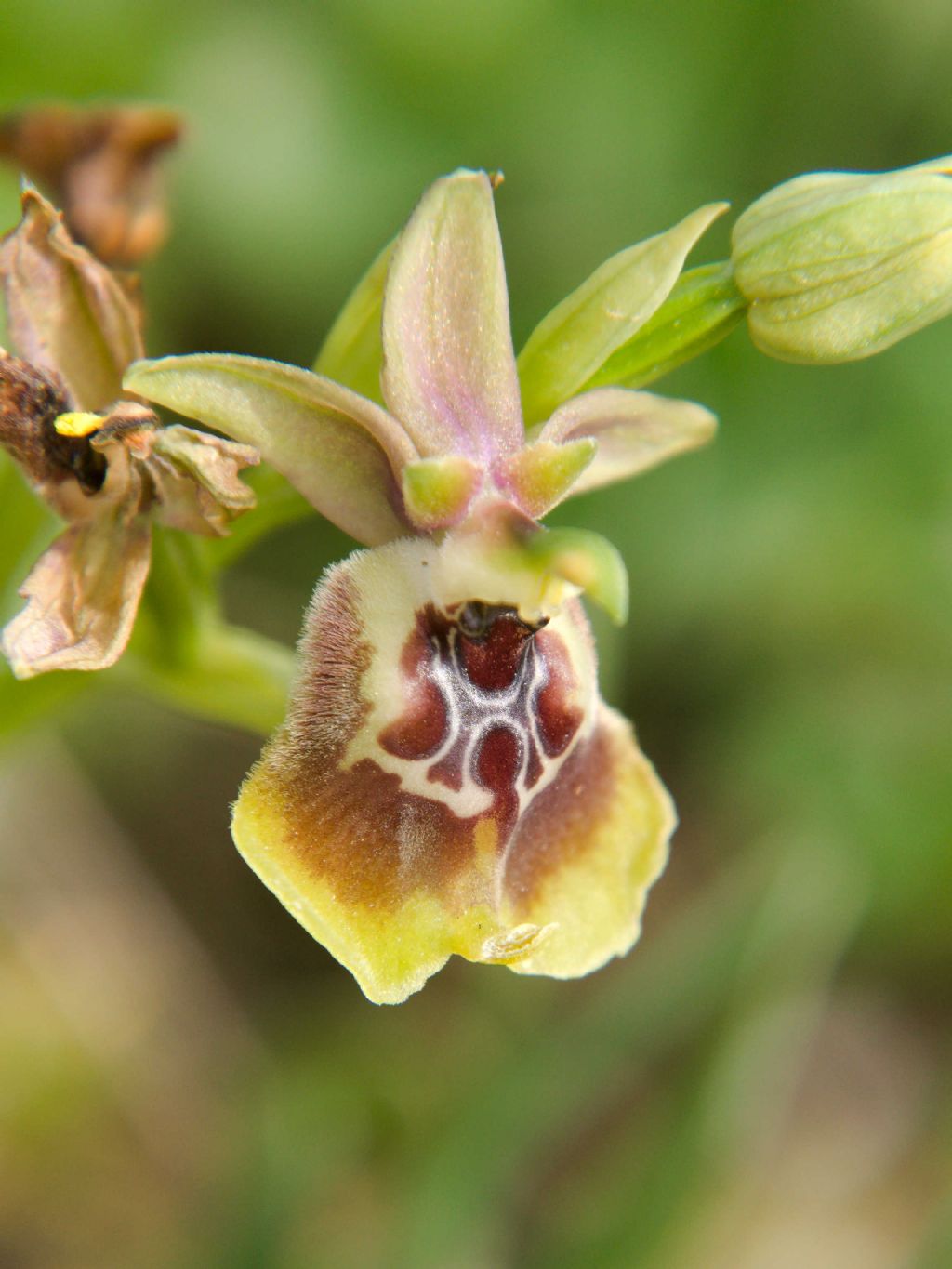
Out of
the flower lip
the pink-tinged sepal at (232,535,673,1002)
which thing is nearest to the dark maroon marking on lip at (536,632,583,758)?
the pink-tinged sepal at (232,535,673,1002)

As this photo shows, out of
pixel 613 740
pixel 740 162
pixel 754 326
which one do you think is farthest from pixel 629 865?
pixel 740 162

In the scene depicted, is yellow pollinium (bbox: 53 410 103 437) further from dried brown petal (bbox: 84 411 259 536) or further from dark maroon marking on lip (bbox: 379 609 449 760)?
dark maroon marking on lip (bbox: 379 609 449 760)

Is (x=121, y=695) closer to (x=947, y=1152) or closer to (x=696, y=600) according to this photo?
(x=696, y=600)

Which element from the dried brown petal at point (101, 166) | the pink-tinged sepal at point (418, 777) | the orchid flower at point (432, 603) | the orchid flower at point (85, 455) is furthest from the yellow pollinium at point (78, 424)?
the dried brown petal at point (101, 166)

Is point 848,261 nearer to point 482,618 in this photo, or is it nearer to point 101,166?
point 482,618

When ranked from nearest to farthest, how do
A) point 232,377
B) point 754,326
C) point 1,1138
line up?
point 232,377, point 754,326, point 1,1138
